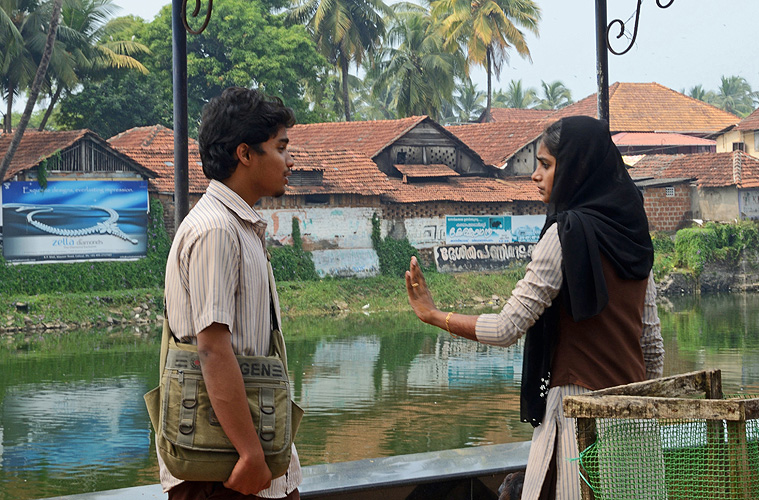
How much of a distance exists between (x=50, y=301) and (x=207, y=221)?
45.6ft

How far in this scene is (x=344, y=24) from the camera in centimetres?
2603

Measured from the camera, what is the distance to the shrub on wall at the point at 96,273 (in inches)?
589

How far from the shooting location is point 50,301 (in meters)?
14.7

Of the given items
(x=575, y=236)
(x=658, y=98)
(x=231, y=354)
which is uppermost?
(x=658, y=98)

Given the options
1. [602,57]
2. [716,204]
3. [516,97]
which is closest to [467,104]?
[516,97]

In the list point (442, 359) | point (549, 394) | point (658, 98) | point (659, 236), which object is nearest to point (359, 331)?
point (442, 359)

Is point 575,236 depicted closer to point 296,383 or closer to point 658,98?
point 296,383

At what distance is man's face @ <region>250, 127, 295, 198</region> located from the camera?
191 cm

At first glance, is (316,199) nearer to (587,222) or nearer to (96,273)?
(96,273)

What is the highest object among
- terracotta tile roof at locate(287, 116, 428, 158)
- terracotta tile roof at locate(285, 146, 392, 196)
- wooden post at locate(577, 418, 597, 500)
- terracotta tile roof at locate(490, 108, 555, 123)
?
terracotta tile roof at locate(490, 108, 555, 123)

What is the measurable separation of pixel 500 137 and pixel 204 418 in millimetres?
23337

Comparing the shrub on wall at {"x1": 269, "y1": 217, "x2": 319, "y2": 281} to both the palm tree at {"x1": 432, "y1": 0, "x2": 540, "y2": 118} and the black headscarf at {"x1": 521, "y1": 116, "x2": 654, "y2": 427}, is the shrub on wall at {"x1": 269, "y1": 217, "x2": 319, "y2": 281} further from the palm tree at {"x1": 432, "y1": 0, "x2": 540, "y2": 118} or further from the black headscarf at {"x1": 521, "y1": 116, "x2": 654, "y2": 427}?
the black headscarf at {"x1": 521, "y1": 116, "x2": 654, "y2": 427}

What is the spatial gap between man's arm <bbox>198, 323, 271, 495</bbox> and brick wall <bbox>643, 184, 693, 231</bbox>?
22.1m

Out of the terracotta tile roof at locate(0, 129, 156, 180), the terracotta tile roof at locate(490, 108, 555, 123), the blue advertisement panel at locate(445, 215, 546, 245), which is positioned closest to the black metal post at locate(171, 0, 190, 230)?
the terracotta tile roof at locate(0, 129, 156, 180)
